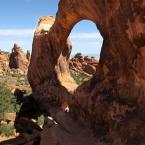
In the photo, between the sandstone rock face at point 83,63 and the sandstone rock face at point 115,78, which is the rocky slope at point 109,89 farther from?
the sandstone rock face at point 83,63

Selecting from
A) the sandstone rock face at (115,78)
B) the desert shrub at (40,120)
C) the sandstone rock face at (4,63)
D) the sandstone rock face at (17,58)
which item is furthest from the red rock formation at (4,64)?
the sandstone rock face at (115,78)

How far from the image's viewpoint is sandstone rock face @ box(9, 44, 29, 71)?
72.6 metres

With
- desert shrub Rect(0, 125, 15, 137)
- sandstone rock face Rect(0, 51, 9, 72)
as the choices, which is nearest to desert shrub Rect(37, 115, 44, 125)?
desert shrub Rect(0, 125, 15, 137)

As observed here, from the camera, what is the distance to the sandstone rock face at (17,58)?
72562 mm

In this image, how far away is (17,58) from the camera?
72.0m

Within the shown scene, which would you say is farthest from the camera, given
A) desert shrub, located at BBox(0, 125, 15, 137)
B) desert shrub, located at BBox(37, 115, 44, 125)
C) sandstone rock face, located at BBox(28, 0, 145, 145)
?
desert shrub, located at BBox(0, 125, 15, 137)

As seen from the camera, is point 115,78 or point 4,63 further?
point 4,63

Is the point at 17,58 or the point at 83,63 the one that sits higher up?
the point at 17,58

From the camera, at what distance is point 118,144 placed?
998 cm

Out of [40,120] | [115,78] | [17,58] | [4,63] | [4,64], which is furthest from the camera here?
[4,63]

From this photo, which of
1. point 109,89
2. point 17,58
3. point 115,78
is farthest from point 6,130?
point 17,58

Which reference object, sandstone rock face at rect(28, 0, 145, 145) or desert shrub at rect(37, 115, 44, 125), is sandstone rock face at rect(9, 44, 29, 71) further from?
sandstone rock face at rect(28, 0, 145, 145)

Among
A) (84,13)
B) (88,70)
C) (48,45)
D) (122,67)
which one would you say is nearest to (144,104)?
(122,67)

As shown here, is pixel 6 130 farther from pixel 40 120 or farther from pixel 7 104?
pixel 7 104
